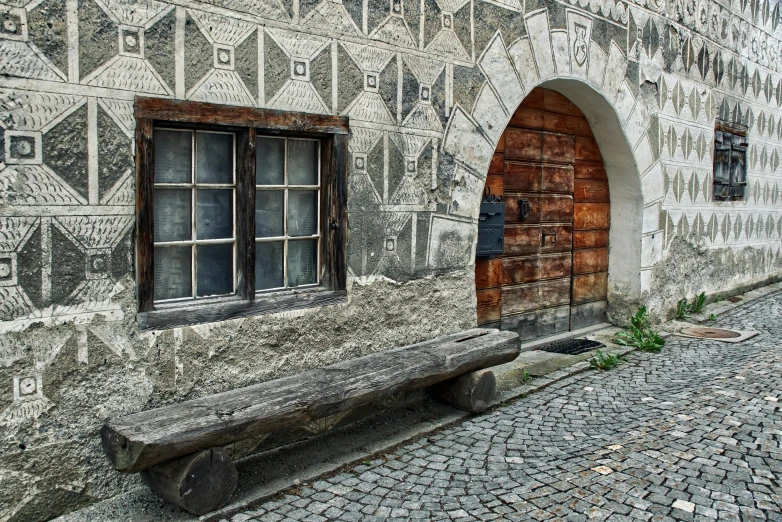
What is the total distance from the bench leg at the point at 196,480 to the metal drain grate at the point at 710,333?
5.19 meters

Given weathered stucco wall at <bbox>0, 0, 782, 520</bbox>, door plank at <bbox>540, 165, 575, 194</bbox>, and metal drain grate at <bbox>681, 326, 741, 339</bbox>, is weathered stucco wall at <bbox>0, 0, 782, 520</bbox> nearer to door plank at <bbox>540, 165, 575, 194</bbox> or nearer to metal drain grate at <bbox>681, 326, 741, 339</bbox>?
metal drain grate at <bbox>681, 326, 741, 339</bbox>

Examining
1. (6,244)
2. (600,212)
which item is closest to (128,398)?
(6,244)

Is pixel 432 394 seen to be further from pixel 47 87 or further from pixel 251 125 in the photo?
pixel 47 87

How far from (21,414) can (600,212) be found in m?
5.56

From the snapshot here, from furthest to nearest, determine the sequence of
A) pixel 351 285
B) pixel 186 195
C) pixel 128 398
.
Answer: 1. pixel 351 285
2. pixel 186 195
3. pixel 128 398

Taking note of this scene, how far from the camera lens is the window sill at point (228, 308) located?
3.27 m

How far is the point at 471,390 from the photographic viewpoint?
14.4 ft

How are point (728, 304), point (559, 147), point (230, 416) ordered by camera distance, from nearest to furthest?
point (230, 416)
point (559, 147)
point (728, 304)

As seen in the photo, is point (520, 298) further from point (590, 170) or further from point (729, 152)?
point (729, 152)

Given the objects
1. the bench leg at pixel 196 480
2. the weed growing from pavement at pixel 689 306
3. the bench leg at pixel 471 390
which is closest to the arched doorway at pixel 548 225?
the weed growing from pavement at pixel 689 306

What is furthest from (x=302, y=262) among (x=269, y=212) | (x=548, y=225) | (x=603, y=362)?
(x=548, y=225)

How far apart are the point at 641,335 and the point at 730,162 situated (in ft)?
10.5

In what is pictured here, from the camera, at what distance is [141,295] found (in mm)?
3191

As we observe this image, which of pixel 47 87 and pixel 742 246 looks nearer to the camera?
pixel 47 87
